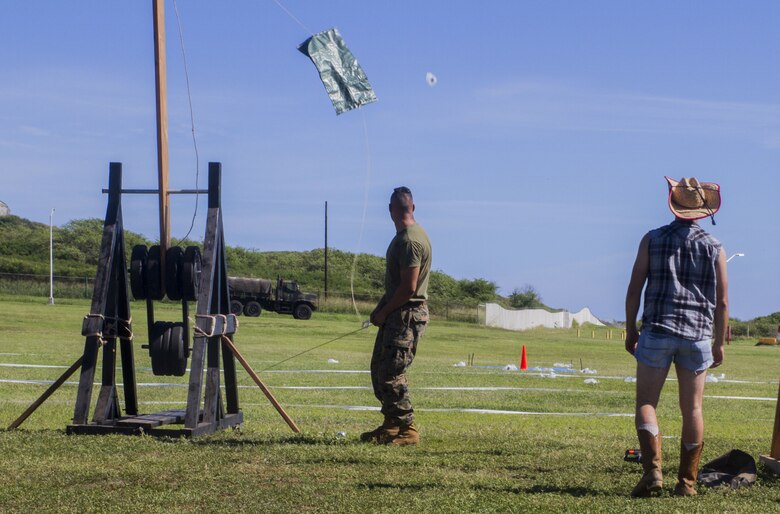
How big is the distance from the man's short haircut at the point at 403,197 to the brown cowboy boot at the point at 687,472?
11.3ft

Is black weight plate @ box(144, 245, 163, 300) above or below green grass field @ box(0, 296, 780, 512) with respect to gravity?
above

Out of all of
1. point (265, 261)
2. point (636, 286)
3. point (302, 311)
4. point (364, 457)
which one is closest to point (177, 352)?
point (364, 457)

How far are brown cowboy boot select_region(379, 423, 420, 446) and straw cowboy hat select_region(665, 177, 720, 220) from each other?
127 inches

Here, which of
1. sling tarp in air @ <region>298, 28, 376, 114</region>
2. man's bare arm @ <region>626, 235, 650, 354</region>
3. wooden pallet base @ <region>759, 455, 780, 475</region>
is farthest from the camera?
sling tarp in air @ <region>298, 28, 376, 114</region>

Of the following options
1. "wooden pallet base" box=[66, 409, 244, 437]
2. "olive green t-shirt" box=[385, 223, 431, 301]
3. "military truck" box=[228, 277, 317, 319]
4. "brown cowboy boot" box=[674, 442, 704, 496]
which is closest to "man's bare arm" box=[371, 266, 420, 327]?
"olive green t-shirt" box=[385, 223, 431, 301]

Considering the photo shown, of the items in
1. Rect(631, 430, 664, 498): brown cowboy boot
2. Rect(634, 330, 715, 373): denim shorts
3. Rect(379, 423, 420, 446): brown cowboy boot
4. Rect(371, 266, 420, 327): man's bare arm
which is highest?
Rect(371, 266, 420, 327): man's bare arm

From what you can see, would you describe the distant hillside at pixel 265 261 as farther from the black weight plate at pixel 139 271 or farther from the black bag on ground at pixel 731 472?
the black bag on ground at pixel 731 472

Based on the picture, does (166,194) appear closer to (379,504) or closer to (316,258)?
(379,504)

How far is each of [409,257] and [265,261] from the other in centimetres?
8569

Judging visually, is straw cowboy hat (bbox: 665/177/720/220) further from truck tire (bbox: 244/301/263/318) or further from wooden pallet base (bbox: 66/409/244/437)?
truck tire (bbox: 244/301/263/318)

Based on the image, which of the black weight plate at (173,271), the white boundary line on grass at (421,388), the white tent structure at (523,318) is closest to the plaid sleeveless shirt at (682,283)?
the black weight plate at (173,271)

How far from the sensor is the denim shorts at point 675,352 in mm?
6672

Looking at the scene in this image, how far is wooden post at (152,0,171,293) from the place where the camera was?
10.2m

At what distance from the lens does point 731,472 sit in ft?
24.2
